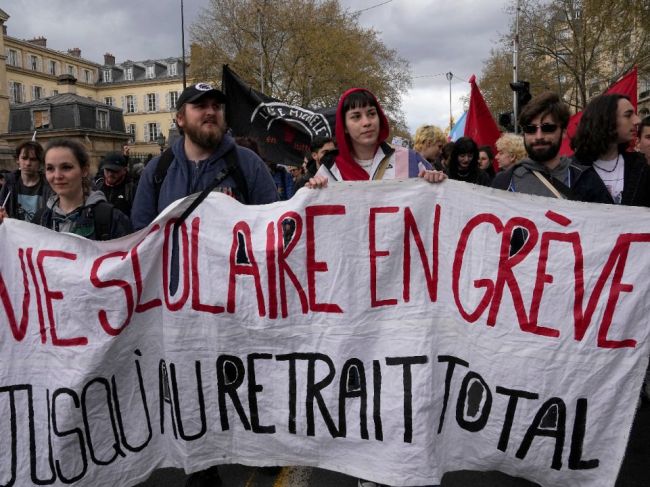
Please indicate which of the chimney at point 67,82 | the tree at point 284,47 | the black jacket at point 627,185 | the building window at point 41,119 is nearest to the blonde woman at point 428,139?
the black jacket at point 627,185

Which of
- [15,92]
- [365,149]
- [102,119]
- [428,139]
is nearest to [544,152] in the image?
[365,149]

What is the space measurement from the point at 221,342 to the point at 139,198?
34.2 inches

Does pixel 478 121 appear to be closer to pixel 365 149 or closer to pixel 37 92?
pixel 365 149

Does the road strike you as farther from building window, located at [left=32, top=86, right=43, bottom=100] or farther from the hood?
building window, located at [left=32, top=86, right=43, bottom=100]

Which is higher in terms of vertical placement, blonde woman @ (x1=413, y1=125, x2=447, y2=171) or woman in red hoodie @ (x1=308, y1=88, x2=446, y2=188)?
blonde woman @ (x1=413, y1=125, x2=447, y2=171)

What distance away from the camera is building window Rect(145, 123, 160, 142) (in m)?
70.0

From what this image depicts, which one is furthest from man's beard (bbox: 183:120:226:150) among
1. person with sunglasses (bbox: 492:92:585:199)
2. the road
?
the road

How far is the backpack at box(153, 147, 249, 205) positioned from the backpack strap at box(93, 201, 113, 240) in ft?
0.78

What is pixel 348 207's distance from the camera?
2.50 metres

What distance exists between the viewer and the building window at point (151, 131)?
230 feet

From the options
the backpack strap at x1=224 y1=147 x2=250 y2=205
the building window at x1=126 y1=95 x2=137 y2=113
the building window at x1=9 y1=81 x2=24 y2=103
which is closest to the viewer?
the backpack strap at x1=224 y1=147 x2=250 y2=205

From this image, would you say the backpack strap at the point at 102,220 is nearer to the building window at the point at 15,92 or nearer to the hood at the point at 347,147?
the hood at the point at 347,147

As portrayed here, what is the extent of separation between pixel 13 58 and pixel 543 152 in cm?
7321

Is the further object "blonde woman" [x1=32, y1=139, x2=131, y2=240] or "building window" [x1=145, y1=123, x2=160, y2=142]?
"building window" [x1=145, y1=123, x2=160, y2=142]
